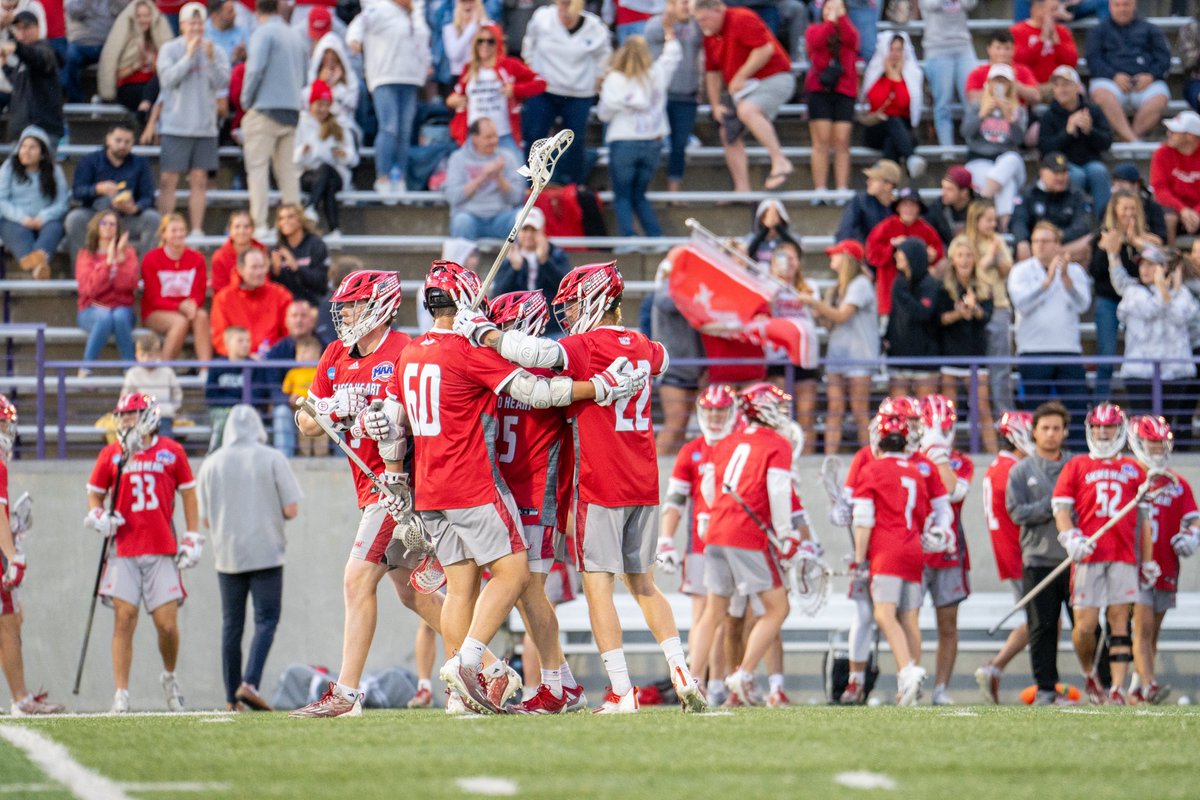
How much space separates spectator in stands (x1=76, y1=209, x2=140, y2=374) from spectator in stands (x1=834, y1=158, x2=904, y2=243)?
5.65m

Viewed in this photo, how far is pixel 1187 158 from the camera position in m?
16.7

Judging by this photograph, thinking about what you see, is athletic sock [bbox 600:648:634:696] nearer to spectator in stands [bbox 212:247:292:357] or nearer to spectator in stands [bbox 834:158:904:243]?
spectator in stands [bbox 212:247:292:357]

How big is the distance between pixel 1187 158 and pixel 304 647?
8531 mm

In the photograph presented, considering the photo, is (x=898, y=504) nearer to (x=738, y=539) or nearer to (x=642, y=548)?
(x=738, y=539)

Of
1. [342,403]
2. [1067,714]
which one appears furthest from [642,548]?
[1067,714]

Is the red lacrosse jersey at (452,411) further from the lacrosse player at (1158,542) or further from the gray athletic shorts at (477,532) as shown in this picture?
the lacrosse player at (1158,542)

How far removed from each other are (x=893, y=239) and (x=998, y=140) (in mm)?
2155

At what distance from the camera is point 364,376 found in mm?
8844

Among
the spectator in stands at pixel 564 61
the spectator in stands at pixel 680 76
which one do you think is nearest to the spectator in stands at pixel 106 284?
the spectator in stands at pixel 564 61

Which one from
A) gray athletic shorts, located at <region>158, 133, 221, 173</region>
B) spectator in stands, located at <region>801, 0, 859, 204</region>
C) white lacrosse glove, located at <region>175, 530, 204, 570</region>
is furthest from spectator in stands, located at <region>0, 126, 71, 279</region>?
spectator in stands, located at <region>801, 0, 859, 204</region>

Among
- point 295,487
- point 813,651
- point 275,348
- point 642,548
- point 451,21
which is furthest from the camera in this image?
point 451,21

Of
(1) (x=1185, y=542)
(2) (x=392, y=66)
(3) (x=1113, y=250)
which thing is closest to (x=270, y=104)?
(2) (x=392, y=66)

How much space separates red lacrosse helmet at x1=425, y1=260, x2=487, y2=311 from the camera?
8430 mm

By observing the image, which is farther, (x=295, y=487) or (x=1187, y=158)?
(x=1187, y=158)
